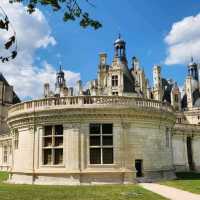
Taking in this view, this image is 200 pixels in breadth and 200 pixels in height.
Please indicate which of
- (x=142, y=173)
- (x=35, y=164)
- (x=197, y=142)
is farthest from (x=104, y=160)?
(x=197, y=142)

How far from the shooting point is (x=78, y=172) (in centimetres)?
1986

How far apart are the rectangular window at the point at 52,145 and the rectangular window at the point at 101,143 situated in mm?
2002

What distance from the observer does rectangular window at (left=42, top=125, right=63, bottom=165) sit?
68.6ft

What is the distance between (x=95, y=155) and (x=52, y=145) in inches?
110

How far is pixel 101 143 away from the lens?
20.6m

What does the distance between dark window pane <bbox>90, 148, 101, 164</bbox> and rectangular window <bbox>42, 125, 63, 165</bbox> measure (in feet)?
6.31

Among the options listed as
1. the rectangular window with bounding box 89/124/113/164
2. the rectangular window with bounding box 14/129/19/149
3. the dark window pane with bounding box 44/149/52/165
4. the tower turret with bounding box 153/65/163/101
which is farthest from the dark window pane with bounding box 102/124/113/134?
the tower turret with bounding box 153/65/163/101

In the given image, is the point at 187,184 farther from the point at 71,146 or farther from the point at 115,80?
the point at 115,80

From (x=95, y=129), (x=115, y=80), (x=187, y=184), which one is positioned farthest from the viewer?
(x=115, y=80)

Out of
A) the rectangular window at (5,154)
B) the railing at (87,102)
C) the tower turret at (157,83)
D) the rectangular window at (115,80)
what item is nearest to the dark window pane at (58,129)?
the railing at (87,102)

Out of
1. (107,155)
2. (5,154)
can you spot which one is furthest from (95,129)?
(5,154)

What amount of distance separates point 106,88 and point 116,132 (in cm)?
2829

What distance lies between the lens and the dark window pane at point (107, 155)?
67.6 feet

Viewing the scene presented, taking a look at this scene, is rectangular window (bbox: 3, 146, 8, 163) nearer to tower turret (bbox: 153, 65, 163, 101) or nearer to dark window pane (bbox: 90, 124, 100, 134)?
tower turret (bbox: 153, 65, 163, 101)
